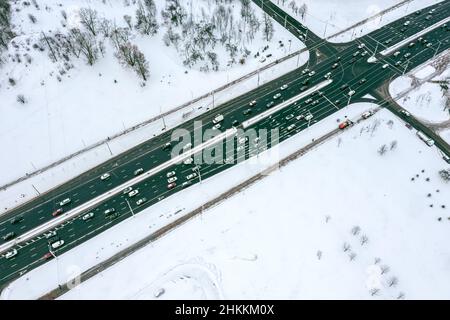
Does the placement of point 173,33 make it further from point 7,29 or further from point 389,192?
point 389,192

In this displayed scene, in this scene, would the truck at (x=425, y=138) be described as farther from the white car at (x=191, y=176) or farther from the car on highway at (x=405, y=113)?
the white car at (x=191, y=176)

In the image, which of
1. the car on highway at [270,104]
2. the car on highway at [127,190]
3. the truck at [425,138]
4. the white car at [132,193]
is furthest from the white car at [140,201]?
the truck at [425,138]

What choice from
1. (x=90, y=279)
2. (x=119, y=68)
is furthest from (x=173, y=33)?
(x=90, y=279)

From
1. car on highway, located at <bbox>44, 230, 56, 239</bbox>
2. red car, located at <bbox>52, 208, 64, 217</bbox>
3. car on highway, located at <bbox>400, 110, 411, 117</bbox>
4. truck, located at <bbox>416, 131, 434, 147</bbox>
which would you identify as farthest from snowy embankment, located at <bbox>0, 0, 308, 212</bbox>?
truck, located at <bbox>416, 131, 434, 147</bbox>

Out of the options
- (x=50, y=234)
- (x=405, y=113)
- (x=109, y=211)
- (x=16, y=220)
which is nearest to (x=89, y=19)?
(x=16, y=220)

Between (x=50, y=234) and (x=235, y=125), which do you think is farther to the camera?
(x=235, y=125)

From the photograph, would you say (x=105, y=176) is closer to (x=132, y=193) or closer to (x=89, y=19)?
(x=132, y=193)

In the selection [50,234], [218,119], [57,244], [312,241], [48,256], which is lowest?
[312,241]
